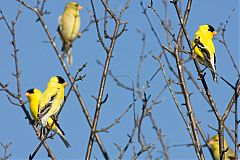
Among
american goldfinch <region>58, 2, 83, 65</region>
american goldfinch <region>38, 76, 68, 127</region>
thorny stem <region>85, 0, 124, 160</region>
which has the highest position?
american goldfinch <region>58, 2, 83, 65</region>

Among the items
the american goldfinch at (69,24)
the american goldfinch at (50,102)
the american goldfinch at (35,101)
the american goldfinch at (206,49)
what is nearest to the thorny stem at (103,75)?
the american goldfinch at (206,49)

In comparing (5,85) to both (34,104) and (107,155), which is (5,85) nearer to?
(107,155)

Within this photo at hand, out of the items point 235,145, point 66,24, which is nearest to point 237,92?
point 235,145

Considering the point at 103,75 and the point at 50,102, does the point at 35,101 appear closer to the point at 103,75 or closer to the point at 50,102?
the point at 50,102

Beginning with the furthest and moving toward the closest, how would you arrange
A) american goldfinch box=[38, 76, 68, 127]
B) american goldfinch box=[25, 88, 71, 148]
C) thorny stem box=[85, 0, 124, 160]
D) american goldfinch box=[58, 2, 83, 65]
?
american goldfinch box=[25, 88, 71, 148] < american goldfinch box=[58, 2, 83, 65] < american goldfinch box=[38, 76, 68, 127] < thorny stem box=[85, 0, 124, 160]

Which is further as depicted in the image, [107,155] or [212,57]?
[212,57]

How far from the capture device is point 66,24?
20.6ft

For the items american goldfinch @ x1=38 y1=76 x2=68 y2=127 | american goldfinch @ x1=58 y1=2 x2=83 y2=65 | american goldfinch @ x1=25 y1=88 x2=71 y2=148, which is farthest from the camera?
american goldfinch @ x1=25 y1=88 x2=71 y2=148

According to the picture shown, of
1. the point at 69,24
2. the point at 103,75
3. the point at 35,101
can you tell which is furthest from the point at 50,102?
the point at 103,75

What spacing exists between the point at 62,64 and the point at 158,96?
33.7 inches

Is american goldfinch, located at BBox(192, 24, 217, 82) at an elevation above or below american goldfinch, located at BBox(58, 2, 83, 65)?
below

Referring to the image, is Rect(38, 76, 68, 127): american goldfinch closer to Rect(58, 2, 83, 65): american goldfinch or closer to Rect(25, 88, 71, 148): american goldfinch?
Rect(58, 2, 83, 65): american goldfinch

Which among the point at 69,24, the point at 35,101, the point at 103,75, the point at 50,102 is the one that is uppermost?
the point at 69,24

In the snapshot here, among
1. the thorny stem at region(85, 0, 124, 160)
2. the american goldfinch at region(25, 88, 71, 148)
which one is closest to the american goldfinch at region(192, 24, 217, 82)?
the thorny stem at region(85, 0, 124, 160)
